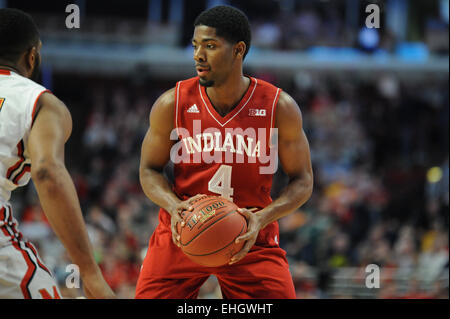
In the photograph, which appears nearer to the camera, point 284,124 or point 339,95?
point 284,124

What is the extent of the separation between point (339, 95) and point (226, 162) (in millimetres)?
11680

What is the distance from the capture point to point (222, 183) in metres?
3.58

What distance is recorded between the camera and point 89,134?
1328cm

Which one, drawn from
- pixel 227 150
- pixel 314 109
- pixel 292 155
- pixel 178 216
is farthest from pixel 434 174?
pixel 178 216

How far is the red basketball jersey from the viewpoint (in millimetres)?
3578

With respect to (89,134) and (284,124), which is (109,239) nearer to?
(89,134)

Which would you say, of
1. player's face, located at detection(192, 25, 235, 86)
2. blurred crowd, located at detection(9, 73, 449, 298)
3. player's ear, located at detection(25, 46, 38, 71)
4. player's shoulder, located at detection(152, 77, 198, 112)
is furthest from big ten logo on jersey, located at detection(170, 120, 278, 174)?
blurred crowd, located at detection(9, 73, 449, 298)

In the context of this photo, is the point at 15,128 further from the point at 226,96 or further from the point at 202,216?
the point at 226,96

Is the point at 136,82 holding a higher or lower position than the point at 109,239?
higher

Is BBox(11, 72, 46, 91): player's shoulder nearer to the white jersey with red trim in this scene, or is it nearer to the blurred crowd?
the white jersey with red trim

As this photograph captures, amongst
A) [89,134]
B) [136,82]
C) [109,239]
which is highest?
[136,82]

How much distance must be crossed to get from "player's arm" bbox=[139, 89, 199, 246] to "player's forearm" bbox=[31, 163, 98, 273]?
1099 mm
